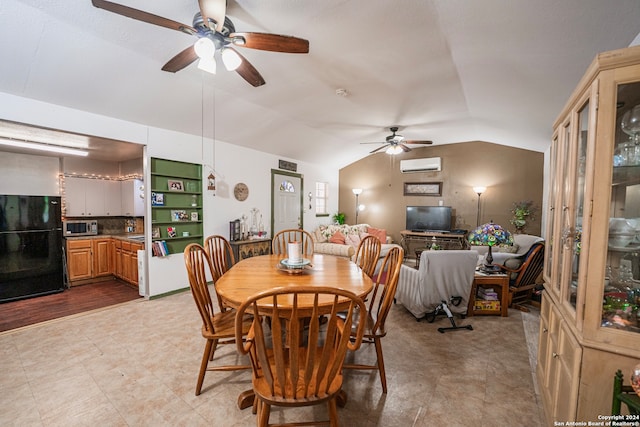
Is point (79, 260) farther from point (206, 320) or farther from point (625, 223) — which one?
point (625, 223)

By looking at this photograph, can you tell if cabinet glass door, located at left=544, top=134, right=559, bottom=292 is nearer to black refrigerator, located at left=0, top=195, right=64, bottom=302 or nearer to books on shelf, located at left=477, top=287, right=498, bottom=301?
books on shelf, located at left=477, top=287, right=498, bottom=301

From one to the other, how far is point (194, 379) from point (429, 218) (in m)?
5.79

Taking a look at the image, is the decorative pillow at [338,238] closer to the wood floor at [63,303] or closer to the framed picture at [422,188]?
the framed picture at [422,188]

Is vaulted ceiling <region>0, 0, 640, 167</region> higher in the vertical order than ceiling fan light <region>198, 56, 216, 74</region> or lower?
higher

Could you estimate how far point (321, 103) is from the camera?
3.77 m

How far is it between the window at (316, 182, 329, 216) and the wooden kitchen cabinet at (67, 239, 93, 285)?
15.3ft

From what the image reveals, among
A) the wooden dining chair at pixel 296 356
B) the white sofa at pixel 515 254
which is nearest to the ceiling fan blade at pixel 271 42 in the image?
the wooden dining chair at pixel 296 356

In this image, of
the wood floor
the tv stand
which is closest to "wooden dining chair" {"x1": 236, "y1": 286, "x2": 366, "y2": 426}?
the wood floor

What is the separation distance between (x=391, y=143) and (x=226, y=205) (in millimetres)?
3216

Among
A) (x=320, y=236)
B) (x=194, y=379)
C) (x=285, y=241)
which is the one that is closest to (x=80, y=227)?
(x=285, y=241)

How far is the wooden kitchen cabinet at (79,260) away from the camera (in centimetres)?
420

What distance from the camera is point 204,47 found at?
1.73 metres

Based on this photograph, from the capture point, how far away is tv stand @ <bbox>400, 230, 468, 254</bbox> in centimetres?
597

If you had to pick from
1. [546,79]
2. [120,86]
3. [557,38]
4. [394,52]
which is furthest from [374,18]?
[120,86]
